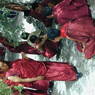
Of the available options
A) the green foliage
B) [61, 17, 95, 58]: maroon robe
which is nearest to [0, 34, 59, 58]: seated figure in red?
the green foliage

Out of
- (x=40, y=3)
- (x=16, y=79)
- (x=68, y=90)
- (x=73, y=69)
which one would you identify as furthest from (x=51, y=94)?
(x=40, y=3)

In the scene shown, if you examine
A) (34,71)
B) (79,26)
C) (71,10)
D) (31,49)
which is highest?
(71,10)

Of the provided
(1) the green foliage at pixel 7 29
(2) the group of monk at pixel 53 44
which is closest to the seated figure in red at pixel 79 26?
(2) the group of monk at pixel 53 44

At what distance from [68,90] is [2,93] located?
1634mm

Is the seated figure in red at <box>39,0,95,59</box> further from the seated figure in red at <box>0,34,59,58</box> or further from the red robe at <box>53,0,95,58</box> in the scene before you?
the seated figure in red at <box>0,34,59,58</box>

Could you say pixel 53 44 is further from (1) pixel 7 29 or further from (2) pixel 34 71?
(1) pixel 7 29

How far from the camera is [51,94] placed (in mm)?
6348

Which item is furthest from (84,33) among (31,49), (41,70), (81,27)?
(31,49)

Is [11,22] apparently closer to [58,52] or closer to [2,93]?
[58,52]

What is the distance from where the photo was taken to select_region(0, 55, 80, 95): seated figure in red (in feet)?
16.7

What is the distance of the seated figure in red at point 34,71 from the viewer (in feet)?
16.7

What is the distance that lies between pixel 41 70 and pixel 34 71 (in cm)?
17

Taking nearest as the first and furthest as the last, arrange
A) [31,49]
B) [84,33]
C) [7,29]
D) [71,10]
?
[84,33], [71,10], [7,29], [31,49]

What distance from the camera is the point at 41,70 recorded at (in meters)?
5.35
